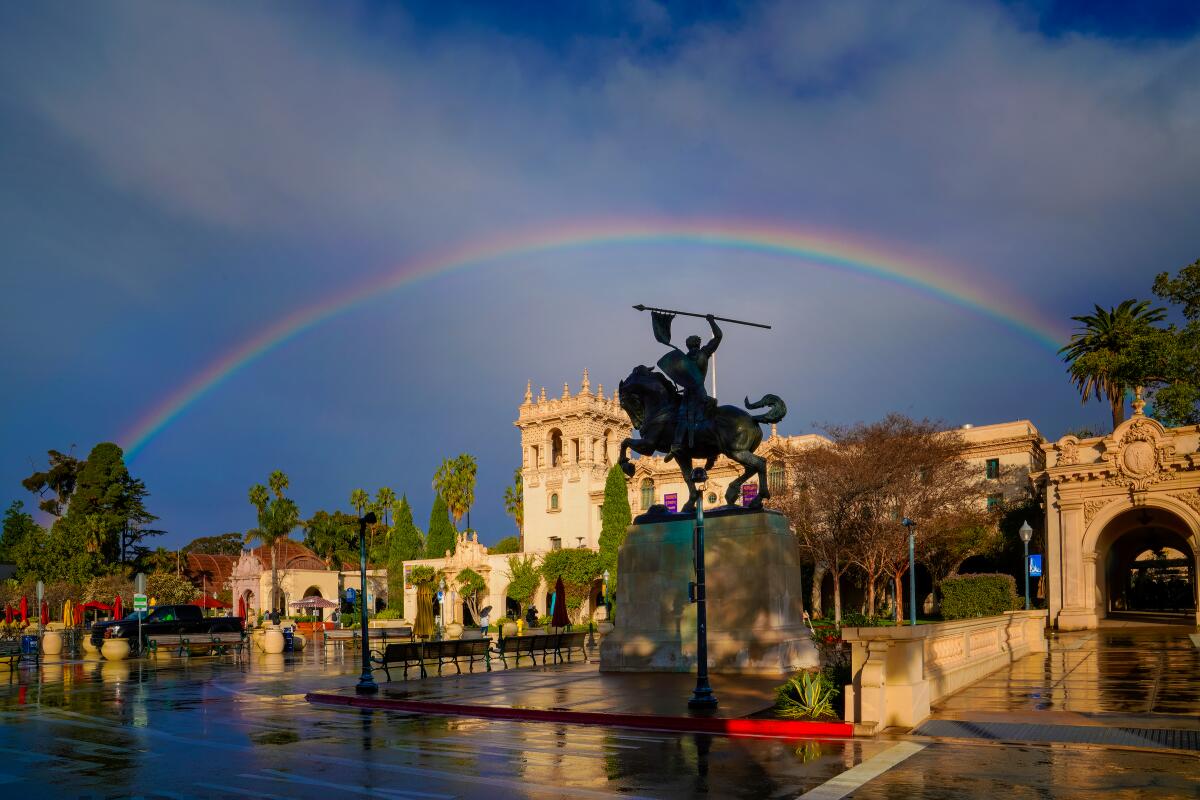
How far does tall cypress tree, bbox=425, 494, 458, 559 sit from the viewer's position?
9831cm

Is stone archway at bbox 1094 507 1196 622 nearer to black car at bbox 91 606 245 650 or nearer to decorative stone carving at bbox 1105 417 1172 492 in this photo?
decorative stone carving at bbox 1105 417 1172 492

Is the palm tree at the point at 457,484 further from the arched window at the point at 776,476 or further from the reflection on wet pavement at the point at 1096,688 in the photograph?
the reflection on wet pavement at the point at 1096,688

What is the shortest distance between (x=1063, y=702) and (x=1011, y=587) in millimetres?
27998

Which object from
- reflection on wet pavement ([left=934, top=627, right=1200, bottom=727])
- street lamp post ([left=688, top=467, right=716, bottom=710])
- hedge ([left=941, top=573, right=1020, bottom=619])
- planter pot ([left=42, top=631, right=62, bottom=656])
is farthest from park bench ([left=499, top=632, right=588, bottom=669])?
planter pot ([left=42, top=631, right=62, bottom=656])

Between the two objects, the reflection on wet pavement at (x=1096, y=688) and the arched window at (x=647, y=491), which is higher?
the arched window at (x=647, y=491)

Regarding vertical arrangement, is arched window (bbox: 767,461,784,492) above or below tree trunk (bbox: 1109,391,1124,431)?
below

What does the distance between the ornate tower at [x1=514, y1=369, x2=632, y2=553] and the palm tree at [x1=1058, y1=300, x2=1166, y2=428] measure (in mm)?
42414

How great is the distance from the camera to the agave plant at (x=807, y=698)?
618 inches

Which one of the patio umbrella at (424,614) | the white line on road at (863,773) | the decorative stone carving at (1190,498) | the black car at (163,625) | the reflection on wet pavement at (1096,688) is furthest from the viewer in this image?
the decorative stone carving at (1190,498)

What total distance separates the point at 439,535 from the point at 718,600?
77.6m

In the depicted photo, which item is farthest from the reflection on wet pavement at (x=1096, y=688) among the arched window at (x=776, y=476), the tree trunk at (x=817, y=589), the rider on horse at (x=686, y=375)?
the arched window at (x=776, y=476)

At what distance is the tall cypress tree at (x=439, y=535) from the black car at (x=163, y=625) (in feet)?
158

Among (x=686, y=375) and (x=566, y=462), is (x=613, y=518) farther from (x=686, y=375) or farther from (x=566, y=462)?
(x=686, y=375)

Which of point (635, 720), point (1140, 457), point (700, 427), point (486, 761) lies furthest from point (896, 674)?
point (1140, 457)
